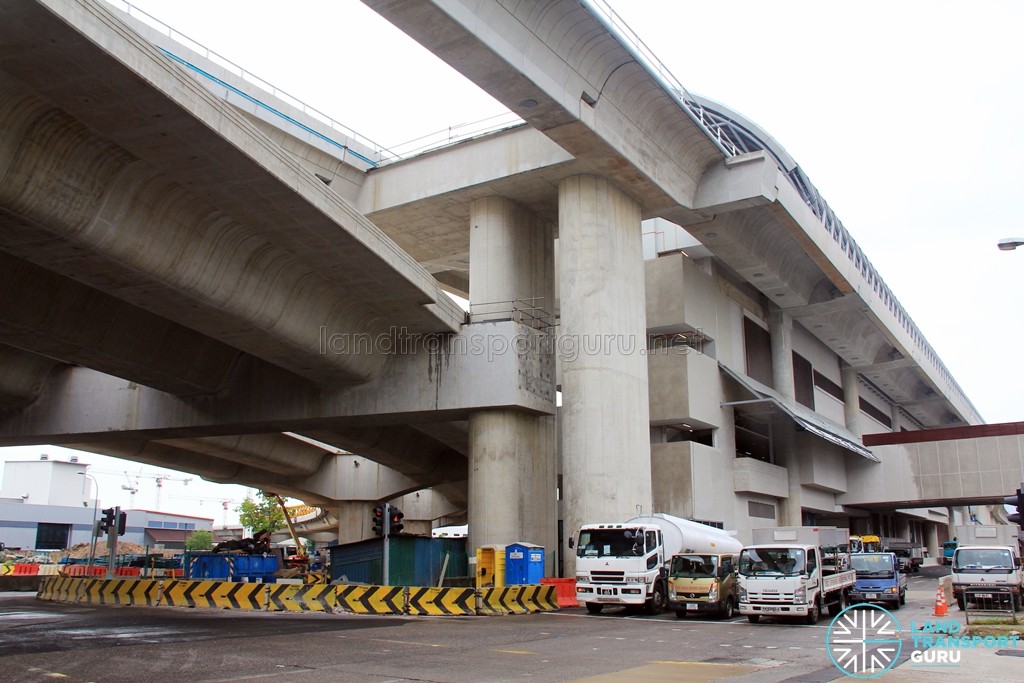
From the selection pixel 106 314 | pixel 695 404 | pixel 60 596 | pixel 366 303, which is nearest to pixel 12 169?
pixel 106 314

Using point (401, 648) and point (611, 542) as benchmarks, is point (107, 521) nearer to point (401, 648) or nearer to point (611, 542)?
point (611, 542)

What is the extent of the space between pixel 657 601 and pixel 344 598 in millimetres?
8647

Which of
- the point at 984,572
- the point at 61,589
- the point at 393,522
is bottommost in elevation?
the point at 61,589

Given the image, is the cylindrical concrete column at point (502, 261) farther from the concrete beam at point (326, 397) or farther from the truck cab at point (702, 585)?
the truck cab at point (702, 585)

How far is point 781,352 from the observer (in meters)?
50.6

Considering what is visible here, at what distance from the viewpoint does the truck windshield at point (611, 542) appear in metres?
24.8

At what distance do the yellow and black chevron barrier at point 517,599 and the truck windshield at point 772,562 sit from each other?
6491 mm

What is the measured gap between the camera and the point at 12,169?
17.3m

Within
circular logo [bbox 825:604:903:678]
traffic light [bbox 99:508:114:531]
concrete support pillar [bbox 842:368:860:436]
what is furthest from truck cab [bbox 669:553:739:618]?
concrete support pillar [bbox 842:368:860:436]

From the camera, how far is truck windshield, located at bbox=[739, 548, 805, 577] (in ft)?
72.1

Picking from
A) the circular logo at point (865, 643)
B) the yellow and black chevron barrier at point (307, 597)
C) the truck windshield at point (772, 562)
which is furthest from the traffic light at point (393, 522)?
the circular logo at point (865, 643)

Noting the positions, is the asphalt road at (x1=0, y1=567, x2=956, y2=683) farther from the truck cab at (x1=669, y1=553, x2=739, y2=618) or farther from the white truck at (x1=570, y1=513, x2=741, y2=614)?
the white truck at (x1=570, y1=513, x2=741, y2=614)

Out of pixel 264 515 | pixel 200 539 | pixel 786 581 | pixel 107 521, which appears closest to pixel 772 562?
pixel 786 581

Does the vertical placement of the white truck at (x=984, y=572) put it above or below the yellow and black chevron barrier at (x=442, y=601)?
Result: above
